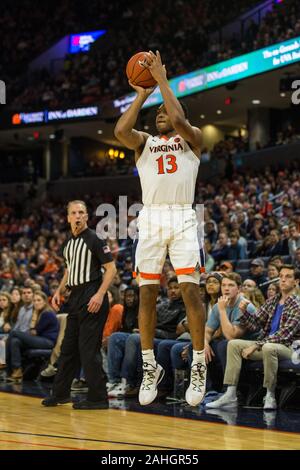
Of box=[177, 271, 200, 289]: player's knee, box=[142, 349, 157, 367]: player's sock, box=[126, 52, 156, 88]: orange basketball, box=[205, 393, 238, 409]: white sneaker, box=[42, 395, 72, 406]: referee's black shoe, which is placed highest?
box=[126, 52, 156, 88]: orange basketball

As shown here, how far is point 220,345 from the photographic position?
788cm

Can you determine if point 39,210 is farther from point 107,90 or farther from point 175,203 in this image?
point 175,203

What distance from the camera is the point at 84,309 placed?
7.71 meters

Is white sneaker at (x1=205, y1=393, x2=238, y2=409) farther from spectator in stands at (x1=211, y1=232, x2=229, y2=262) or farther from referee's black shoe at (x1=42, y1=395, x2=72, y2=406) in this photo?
spectator in stands at (x1=211, y1=232, x2=229, y2=262)

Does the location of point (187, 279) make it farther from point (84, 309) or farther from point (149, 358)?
point (84, 309)

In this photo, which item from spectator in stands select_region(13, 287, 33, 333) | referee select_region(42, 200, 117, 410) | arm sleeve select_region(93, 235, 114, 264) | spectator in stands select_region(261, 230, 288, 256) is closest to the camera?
referee select_region(42, 200, 117, 410)

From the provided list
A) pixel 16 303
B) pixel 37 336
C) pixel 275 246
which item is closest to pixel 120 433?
pixel 37 336

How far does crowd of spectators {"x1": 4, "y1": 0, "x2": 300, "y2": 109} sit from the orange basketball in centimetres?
1521

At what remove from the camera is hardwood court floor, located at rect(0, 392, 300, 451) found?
5109mm

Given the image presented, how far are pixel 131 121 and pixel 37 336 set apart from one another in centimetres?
584

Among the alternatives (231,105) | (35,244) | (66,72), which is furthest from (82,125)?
(35,244)

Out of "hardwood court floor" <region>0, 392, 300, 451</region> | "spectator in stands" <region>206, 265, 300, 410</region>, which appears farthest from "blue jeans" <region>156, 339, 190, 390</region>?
"hardwood court floor" <region>0, 392, 300, 451</region>

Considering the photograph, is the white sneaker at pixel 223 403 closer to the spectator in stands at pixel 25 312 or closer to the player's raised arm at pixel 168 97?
the player's raised arm at pixel 168 97

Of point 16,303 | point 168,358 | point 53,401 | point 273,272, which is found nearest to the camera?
point 53,401
